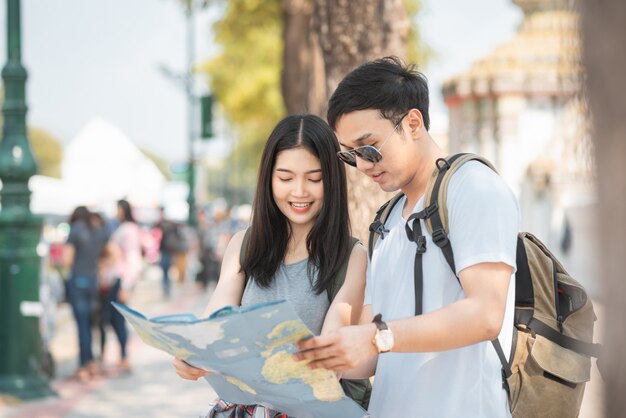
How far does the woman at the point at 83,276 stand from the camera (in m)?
9.73

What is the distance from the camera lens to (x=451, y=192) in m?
2.34

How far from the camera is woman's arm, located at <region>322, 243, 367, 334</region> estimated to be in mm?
2785

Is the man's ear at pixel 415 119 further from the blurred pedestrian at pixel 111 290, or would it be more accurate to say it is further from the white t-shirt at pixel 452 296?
the blurred pedestrian at pixel 111 290

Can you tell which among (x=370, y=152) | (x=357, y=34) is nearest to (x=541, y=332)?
(x=370, y=152)

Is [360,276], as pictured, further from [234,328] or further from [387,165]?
[234,328]

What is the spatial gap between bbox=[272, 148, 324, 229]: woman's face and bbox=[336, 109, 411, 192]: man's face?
0.35 meters

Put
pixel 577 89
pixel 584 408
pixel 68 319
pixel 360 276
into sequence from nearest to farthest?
pixel 577 89 < pixel 360 276 < pixel 584 408 < pixel 68 319

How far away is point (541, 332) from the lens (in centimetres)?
246

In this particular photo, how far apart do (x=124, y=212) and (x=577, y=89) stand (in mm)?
10506

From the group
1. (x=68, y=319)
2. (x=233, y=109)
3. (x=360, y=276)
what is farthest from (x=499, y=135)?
(x=233, y=109)

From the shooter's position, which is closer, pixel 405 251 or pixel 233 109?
pixel 405 251

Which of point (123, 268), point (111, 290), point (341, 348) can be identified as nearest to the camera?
point (341, 348)

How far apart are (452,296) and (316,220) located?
67cm

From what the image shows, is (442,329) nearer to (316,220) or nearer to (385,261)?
(385,261)
